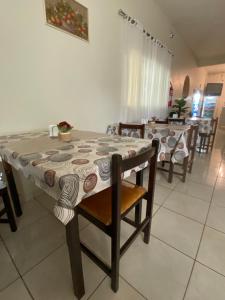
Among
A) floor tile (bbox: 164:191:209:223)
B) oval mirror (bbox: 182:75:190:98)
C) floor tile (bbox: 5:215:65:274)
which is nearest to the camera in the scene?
floor tile (bbox: 5:215:65:274)

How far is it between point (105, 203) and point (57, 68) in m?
1.51

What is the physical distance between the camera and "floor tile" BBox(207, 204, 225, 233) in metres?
1.38

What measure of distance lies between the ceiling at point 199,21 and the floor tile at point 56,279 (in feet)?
13.1

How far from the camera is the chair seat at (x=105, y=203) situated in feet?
2.70

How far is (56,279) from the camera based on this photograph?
96 centimetres

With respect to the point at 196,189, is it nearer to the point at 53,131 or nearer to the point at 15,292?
the point at 53,131

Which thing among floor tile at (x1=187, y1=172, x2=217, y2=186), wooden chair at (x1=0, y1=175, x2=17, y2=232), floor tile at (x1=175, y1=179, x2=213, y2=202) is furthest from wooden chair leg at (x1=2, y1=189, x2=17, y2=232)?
floor tile at (x1=187, y1=172, x2=217, y2=186)

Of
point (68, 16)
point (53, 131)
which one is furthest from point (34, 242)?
point (68, 16)

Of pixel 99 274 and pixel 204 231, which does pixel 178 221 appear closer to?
pixel 204 231

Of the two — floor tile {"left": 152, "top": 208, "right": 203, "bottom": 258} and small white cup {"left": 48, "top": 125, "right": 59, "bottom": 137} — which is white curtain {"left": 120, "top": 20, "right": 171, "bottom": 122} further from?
floor tile {"left": 152, "top": 208, "right": 203, "bottom": 258}

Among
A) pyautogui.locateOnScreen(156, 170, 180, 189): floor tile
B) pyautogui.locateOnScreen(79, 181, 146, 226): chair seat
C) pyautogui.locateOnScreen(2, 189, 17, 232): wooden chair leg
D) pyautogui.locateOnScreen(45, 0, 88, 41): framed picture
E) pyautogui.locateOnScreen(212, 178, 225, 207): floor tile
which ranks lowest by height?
pyautogui.locateOnScreen(212, 178, 225, 207): floor tile

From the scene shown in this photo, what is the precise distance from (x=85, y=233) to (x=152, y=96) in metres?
2.79

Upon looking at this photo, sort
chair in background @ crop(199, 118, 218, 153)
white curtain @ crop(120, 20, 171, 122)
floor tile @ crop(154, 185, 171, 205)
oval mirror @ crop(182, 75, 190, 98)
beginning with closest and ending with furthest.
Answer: floor tile @ crop(154, 185, 171, 205)
white curtain @ crop(120, 20, 171, 122)
chair in background @ crop(199, 118, 218, 153)
oval mirror @ crop(182, 75, 190, 98)

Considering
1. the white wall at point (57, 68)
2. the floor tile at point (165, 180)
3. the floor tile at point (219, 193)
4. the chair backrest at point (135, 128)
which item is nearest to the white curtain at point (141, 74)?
the white wall at point (57, 68)
